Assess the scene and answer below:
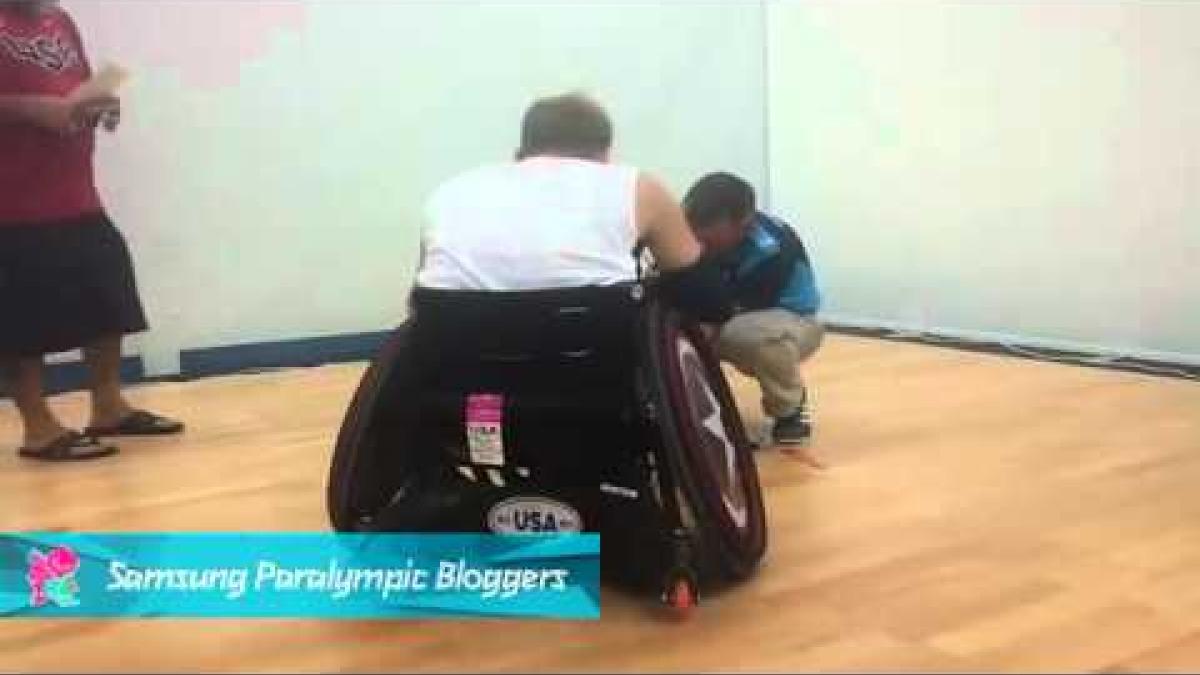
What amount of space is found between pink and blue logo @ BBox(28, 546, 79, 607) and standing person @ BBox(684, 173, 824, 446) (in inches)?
55.4

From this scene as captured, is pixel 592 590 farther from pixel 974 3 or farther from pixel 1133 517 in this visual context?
pixel 974 3

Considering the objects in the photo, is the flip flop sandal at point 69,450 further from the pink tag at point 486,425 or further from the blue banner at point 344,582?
the pink tag at point 486,425

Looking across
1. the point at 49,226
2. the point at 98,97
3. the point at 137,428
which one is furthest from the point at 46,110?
the point at 137,428

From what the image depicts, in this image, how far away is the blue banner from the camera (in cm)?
201

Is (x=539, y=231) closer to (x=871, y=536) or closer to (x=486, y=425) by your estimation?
(x=486, y=425)

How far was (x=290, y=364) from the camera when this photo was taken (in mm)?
4547

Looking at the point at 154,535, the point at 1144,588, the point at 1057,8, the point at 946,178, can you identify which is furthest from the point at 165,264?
the point at 1144,588

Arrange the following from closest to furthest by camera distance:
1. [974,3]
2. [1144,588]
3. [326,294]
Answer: [1144,588], [974,3], [326,294]

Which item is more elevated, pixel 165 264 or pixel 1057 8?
pixel 1057 8

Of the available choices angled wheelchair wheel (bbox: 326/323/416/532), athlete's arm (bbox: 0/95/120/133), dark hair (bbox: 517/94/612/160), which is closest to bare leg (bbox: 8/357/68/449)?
athlete's arm (bbox: 0/95/120/133)

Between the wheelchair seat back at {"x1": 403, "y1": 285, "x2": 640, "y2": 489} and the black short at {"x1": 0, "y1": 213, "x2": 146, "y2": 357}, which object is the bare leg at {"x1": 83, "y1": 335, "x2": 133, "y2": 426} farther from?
the wheelchair seat back at {"x1": 403, "y1": 285, "x2": 640, "y2": 489}

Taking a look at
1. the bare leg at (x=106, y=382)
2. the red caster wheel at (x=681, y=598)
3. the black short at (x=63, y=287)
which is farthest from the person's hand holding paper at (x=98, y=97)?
the red caster wheel at (x=681, y=598)

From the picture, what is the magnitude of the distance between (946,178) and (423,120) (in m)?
1.82

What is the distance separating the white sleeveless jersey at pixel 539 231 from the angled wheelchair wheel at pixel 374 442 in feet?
0.44
